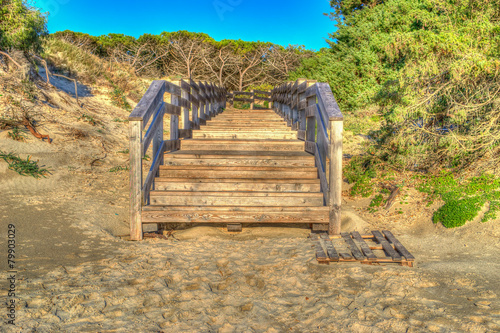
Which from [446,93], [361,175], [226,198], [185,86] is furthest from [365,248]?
[185,86]

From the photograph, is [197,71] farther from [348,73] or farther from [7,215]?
[7,215]

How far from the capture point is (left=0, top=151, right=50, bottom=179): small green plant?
601 cm

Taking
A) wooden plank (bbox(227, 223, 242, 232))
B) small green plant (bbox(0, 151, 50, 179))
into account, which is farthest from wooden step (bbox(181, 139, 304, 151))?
small green plant (bbox(0, 151, 50, 179))

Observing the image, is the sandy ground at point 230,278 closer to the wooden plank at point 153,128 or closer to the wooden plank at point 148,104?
the wooden plank at point 153,128

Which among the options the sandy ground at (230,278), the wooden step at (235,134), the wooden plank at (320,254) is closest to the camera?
the sandy ground at (230,278)

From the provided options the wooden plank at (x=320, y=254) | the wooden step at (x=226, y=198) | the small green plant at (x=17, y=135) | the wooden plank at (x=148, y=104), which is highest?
the wooden plank at (x=148, y=104)

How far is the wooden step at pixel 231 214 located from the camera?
14.2ft

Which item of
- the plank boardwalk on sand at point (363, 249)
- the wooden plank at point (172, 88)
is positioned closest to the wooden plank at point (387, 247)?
the plank boardwalk on sand at point (363, 249)

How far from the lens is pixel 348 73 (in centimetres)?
1259

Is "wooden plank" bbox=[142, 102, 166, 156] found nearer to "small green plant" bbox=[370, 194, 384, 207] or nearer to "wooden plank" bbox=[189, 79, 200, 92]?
"wooden plank" bbox=[189, 79, 200, 92]

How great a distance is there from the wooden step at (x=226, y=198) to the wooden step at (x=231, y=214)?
0.22 m

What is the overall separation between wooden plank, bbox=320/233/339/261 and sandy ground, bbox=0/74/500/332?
6.4 inches

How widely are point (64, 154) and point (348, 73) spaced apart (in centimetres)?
976

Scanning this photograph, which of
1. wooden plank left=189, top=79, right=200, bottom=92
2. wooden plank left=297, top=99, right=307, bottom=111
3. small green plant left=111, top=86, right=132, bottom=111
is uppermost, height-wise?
small green plant left=111, top=86, right=132, bottom=111
